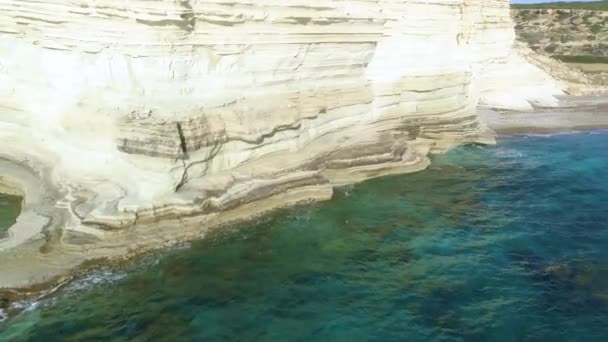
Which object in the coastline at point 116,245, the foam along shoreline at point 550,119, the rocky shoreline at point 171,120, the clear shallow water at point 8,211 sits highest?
the rocky shoreline at point 171,120

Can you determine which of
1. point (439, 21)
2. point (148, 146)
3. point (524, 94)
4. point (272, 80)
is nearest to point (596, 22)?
point (524, 94)

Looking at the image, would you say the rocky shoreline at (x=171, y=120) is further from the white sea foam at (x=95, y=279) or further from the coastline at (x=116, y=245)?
the white sea foam at (x=95, y=279)

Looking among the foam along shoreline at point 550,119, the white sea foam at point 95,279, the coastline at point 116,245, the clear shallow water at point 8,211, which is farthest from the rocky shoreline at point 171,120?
the foam along shoreline at point 550,119

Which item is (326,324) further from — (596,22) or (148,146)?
Result: (596,22)

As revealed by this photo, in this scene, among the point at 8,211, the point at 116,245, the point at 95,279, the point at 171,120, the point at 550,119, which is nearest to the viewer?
the point at 95,279

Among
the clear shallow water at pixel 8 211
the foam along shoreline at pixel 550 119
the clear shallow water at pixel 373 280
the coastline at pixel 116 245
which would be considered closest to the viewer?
the clear shallow water at pixel 373 280

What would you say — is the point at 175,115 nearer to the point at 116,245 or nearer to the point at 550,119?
the point at 116,245

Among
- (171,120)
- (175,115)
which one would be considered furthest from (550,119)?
(171,120)
